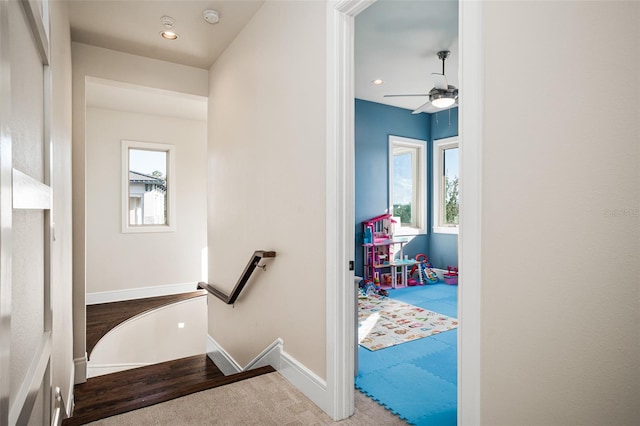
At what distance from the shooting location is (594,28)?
0.94m

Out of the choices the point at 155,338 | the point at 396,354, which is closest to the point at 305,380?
the point at 396,354

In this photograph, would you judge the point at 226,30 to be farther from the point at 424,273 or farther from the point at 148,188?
the point at 424,273

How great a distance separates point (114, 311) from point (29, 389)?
469cm

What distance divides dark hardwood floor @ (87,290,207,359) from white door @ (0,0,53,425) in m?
3.15

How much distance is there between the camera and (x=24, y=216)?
0.89 m

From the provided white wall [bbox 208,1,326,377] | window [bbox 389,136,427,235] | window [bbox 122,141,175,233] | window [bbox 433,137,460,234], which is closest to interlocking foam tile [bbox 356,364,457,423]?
white wall [bbox 208,1,326,377]

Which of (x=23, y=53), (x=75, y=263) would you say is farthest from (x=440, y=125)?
(x=23, y=53)

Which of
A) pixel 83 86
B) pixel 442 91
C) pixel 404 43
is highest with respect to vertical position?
pixel 404 43

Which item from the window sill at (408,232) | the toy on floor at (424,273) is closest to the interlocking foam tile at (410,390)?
the toy on floor at (424,273)

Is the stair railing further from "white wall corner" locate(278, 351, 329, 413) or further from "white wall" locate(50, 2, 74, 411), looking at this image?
"white wall" locate(50, 2, 74, 411)

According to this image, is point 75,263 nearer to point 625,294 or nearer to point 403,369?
point 403,369

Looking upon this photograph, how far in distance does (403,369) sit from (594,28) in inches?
90.0

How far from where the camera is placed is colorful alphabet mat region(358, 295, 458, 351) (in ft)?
10.6

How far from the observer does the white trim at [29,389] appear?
0.74 m
